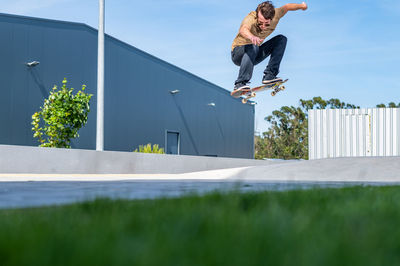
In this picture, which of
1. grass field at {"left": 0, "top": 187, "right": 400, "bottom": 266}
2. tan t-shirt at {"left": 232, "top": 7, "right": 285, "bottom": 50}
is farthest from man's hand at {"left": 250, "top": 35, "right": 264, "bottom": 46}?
grass field at {"left": 0, "top": 187, "right": 400, "bottom": 266}

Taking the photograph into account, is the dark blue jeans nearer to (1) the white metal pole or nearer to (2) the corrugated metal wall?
(1) the white metal pole

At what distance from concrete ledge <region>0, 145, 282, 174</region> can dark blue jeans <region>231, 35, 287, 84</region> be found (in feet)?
16.5

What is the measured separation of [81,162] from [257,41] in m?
5.98

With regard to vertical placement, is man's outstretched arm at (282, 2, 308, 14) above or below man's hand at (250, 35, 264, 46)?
above

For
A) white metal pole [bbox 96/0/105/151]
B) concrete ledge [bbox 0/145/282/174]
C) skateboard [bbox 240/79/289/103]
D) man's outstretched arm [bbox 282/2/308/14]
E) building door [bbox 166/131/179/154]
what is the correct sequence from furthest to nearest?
building door [bbox 166/131/179/154], white metal pole [bbox 96/0/105/151], concrete ledge [bbox 0/145/282/174], skateboard [bbox 240/79/289/103], man's outstretched arm [bbox 282/2/308/14]

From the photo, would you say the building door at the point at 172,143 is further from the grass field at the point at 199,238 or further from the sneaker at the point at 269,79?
the grass field at the point at 199,238

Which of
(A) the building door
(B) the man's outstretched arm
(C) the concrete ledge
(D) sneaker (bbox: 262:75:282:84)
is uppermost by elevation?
(B) the man's outstretched arm

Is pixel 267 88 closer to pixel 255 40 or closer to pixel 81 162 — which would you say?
pixel 255 40

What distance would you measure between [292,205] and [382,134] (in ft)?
54.1

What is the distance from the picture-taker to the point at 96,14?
13.8 m

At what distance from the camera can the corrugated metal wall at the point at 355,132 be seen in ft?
57.9

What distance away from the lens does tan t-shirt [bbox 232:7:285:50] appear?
8867 millimetres

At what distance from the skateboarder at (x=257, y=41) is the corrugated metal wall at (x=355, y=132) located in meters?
9.33

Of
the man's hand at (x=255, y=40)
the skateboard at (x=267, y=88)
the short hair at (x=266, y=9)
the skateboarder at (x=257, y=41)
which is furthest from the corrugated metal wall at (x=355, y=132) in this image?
the man's hand at (x=255, y=40)
